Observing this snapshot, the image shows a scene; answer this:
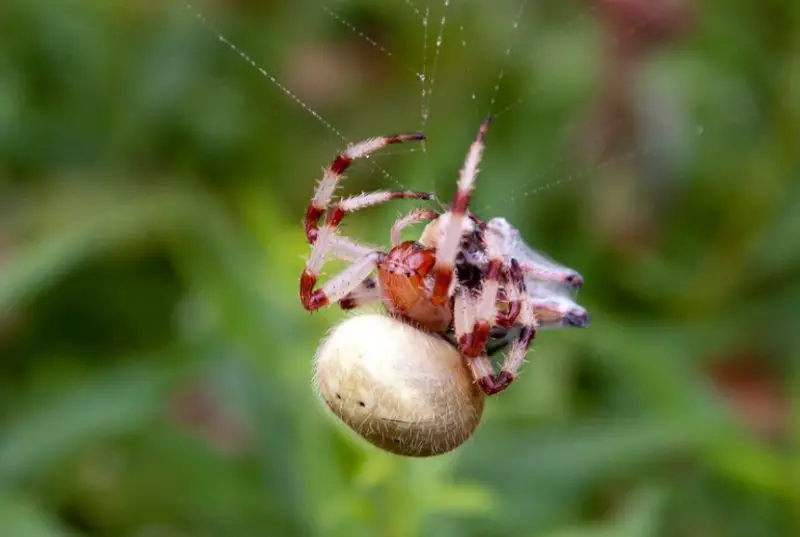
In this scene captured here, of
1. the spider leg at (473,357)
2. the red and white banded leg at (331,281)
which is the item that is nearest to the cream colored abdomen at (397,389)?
the spider leg at (473,357)

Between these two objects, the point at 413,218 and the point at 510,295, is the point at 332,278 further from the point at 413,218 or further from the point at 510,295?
the point at 510,295

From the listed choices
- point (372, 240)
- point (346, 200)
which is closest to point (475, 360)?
point (346, 200)

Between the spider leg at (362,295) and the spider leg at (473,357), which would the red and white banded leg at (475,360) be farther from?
the spider leg at (362,295)

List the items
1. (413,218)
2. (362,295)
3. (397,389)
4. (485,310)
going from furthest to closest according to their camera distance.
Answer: (362,295) → (413,218) → (485,310) → (397,389)

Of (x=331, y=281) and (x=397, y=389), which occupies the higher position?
(x=331, y=281)

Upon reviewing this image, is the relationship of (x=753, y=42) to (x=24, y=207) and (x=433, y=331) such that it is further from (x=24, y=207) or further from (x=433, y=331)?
(x=24, y=207)
